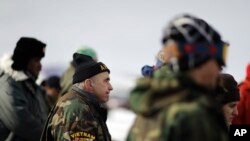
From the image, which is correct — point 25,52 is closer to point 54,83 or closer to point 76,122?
point 76,122

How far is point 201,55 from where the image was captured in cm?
276

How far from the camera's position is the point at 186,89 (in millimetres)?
2738

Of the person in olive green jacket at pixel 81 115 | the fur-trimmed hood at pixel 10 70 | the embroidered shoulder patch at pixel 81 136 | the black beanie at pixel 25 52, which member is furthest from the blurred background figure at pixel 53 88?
the embroidered shoulder patch at pixel 81 136

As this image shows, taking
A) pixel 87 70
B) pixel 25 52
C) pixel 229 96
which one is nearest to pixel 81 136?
pixel 87 70

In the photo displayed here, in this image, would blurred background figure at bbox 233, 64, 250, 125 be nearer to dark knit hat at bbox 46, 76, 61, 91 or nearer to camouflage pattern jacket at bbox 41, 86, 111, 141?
camouflage pattern jacket at bbox 41, 86, 111, 141

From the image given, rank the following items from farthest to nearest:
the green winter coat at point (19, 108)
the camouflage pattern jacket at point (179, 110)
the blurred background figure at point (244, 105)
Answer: the blurred background figure at point (244, 105) < the green winter coat at point (19, 108) < the camouflage pattern jacket at point (179, 110)

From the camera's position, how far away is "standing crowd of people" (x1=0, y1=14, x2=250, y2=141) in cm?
273

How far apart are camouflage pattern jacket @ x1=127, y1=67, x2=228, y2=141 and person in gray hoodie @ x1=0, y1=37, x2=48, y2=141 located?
409cm

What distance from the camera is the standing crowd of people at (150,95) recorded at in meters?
2.73

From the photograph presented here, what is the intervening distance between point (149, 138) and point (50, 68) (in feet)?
81.4

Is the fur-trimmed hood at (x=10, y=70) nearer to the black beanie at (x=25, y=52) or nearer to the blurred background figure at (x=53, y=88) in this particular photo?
the black beanie at (x=25, y=52)

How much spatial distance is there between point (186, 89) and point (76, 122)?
236 centimetres

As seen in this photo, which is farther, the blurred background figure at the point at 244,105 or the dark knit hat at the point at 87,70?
the blurred background figure at the point at 244,105

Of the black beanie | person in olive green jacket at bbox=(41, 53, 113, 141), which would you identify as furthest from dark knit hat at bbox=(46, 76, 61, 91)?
person in olive green jacket at bbox=(41, 53, 113, 141)
